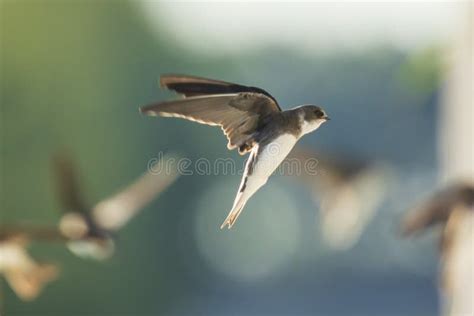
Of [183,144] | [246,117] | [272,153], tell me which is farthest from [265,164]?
[183,144]

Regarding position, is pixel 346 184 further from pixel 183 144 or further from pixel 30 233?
pixel 183 144

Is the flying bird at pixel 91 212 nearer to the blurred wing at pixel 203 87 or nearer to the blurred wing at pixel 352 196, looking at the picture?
the blurred wing at pixel 352 196

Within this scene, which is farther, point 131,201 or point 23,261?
point 131,201

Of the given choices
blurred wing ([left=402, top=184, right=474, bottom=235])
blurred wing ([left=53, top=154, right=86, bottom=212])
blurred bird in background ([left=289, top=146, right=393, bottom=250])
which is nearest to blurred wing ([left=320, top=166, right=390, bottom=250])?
blurred bird in background ([left=289, top=146, right=393, bottom=250])

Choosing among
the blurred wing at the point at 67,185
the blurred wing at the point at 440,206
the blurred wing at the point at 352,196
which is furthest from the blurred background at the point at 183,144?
the blurred wing at the point at 440,206

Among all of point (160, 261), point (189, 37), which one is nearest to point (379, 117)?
point (189, 37)

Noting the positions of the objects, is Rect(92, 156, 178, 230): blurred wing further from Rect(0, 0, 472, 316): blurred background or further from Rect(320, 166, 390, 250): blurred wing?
Rect(0, 0, 472, 316): blurred background

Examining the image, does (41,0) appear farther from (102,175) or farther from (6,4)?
(102,175)
